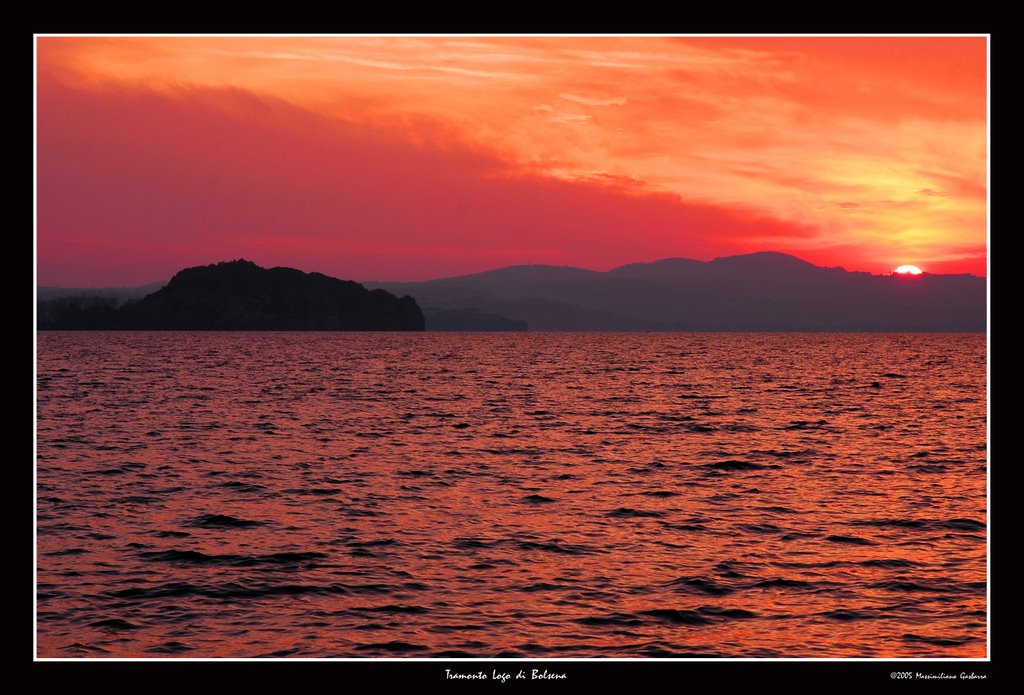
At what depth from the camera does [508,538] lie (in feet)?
76.0

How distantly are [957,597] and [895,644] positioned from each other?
134 inches

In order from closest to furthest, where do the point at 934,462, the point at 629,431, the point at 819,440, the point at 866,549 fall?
1. the point at 866,549
2. the point at 934,462
3. the point at 819,440
4. the point at 629,431

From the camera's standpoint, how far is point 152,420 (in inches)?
2132

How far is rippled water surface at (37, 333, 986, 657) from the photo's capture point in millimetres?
16328

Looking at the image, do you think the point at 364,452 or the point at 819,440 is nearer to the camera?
the point at 364,452

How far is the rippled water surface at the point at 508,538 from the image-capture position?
1633 centimetres

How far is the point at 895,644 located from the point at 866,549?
658cm

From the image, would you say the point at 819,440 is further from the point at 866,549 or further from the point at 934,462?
the point at 866,549

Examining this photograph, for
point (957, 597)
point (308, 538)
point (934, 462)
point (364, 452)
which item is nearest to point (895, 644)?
point (957, 597)
